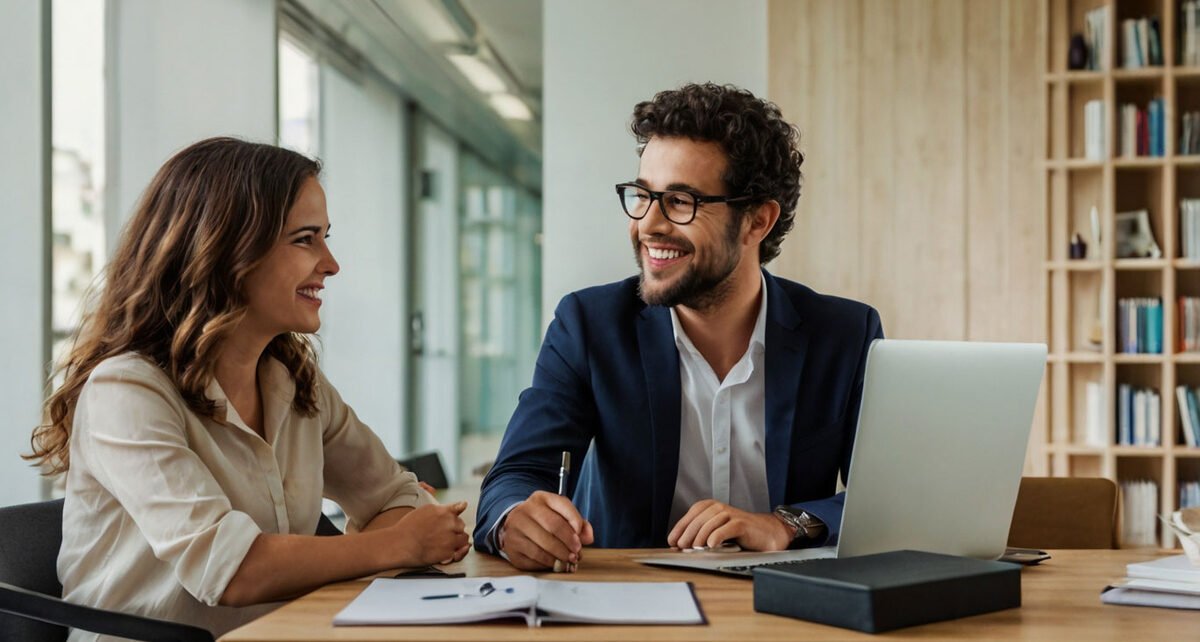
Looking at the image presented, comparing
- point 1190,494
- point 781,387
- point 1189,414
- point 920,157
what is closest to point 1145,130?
point 920,157

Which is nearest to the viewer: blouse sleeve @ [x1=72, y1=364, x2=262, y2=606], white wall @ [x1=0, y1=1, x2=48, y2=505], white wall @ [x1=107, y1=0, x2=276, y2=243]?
blouse sleeve @ [x1=72, y1=364, x2=262, y2=606]

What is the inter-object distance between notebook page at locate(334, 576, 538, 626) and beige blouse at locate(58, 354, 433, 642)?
0.25 metres

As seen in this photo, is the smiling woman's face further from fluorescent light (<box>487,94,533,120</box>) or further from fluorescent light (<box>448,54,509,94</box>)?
fluorescent light (<box>487,94,533,120</box>)

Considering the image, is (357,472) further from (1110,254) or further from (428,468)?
(1110,254)

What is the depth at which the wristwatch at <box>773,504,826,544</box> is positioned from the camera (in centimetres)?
176

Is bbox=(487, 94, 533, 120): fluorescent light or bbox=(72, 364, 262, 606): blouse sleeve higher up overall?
bbox=(487, 94, 533, 120): fluorescent light

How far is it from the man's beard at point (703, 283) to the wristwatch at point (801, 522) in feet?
1.45

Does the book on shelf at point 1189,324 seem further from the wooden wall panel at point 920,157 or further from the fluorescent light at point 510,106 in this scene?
→ the fluorescent light at point 510,106

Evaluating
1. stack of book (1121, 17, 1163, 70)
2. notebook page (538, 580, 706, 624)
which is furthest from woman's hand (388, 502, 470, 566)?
stack of book (1121, 17, 1163, 70)

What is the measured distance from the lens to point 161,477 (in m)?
1.50

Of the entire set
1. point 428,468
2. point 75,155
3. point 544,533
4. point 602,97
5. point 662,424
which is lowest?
point 428,468

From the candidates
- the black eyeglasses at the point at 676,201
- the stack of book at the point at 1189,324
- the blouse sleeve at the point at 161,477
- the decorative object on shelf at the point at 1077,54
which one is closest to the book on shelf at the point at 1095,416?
the stack of book at the point at 1189,324

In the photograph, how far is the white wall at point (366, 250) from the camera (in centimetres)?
566

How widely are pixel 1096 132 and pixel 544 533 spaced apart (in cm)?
367
